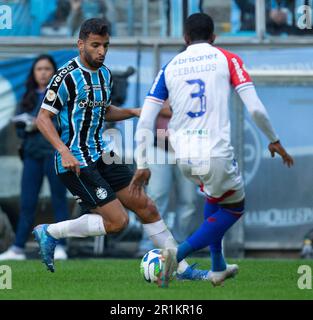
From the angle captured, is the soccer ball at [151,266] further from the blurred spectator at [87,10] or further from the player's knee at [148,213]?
the blurred spectator at [87,10]

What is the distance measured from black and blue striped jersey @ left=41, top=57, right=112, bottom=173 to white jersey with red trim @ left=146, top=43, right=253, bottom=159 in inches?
34.2

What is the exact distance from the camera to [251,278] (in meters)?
9.63

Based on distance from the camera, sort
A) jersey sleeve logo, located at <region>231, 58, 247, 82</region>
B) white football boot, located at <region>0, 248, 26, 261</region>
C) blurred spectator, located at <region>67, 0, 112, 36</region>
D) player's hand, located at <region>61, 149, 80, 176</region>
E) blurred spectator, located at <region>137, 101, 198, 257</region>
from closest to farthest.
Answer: jersey sleeve logo, located at <region>231, 58, 247, 82</region>
player's hand, located at <region>61, 149, 80, 176</region>
white football boot, located at <region>0, 248, 26, 261</region>
blurred spectator, located at <region>137, 101, 198, 257</region>
blurred spectator, located at <region>67, 0, 112, 36</region>

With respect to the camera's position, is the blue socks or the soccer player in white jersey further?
the blue socks

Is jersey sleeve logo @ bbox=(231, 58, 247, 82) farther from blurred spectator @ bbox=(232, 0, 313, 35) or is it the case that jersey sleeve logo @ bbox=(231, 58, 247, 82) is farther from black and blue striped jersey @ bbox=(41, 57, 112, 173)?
blurred spectator @ bbox=(232, 0, 313, 35)

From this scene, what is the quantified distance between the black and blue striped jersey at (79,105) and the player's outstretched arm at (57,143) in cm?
8

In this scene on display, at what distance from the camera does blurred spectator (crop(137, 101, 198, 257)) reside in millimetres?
13078

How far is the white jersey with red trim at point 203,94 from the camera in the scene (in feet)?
27.5

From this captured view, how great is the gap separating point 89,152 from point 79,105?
1.33ft

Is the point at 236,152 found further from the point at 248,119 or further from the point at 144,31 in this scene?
the point at 144,31

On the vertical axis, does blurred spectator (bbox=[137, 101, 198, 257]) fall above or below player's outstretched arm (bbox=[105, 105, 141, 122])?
below

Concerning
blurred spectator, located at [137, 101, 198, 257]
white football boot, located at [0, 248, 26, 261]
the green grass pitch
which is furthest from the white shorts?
white football boot, located at [0, 248, 26, 261]

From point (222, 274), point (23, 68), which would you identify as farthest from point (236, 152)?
point (222, 274)
